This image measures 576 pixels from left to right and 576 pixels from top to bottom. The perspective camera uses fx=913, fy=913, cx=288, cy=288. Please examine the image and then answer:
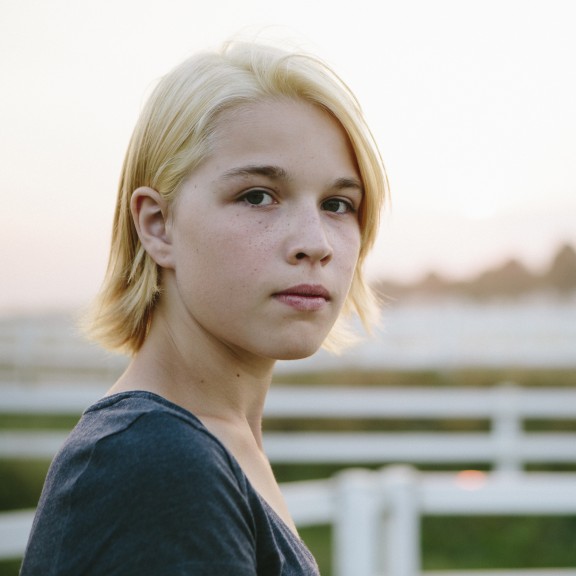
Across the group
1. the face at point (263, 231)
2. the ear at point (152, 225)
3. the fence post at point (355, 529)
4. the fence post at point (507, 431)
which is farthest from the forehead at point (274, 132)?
the fence post at point (507, 431)

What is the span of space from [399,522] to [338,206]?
7.50ft

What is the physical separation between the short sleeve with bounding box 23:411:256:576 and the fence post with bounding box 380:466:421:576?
2436 millimetres

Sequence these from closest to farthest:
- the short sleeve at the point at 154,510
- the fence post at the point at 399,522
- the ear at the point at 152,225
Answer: the short sleeve at the point at 154,510 < the ear at the point at 152,225 < the fence post at the point at 399,522

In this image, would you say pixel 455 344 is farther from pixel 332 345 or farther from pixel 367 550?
pixel 332 345

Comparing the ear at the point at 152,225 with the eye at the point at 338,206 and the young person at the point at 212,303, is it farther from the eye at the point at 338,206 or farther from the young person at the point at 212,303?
the eye at the point at 338,206

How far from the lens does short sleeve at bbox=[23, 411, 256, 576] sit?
98 centimetres

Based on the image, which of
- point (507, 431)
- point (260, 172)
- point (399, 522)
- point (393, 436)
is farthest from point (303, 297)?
point (507, 431)

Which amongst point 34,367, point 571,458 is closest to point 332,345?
point 571,458

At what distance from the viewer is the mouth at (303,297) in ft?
4.16

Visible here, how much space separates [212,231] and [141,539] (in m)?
0.46

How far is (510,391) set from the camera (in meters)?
8.34

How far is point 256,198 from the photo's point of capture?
1.27 metres

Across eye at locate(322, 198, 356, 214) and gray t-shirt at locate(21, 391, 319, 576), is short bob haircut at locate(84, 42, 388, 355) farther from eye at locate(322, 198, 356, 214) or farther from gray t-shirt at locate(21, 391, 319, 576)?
gray t-shirt at locate(21, 391, 319, 576)

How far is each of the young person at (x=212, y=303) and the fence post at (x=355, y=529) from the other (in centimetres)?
185
